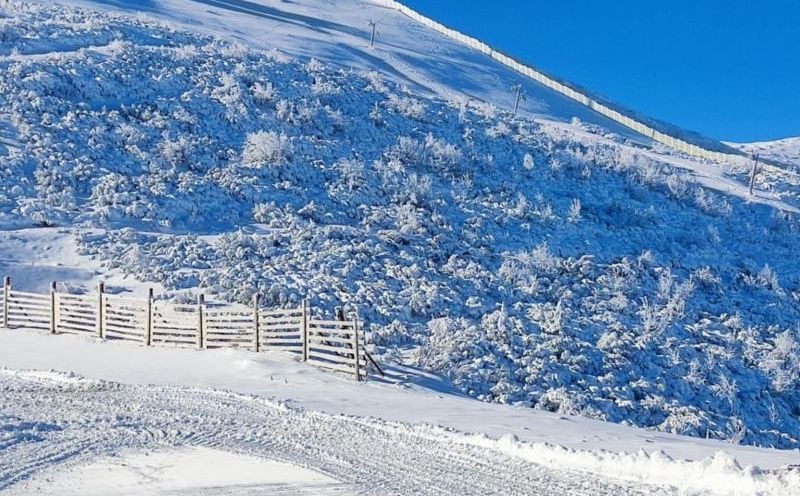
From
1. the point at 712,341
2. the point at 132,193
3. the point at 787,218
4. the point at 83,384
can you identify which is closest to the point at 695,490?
the point at 83,384

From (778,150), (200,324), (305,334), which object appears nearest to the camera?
(305,334)

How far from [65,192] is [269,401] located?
18.3 metres

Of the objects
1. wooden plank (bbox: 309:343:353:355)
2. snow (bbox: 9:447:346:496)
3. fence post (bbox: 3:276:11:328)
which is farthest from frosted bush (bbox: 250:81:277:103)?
snow (bbox: 9:447:346:496)

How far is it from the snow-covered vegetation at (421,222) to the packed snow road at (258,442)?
24.0 feet

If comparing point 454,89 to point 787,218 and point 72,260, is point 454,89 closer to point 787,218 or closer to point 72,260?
point 787,218

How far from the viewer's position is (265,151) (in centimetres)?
3475

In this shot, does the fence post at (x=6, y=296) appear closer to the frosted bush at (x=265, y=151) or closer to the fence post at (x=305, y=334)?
the fence post at (x=305, y=334)

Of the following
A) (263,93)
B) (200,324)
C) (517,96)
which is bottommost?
(200,324)

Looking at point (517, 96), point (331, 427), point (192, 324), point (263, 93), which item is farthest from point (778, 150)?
point (331, 427)

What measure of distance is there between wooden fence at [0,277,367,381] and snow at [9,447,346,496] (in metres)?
6.63

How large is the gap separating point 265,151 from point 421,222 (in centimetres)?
759

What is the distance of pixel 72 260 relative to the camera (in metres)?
25.9

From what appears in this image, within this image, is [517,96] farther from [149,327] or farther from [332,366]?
[332,366]

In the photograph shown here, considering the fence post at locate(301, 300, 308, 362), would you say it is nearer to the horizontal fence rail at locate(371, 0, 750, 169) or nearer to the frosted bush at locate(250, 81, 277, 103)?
the frosted bush at locate(250, 81, 277, 103)
